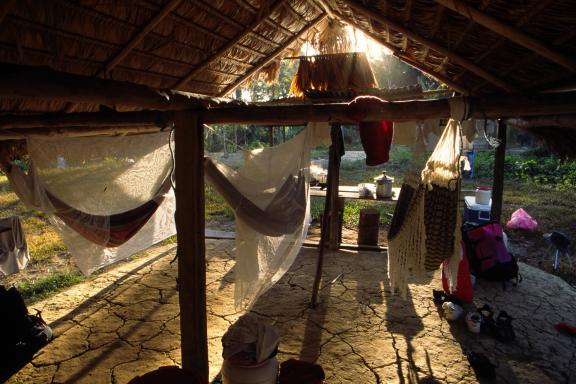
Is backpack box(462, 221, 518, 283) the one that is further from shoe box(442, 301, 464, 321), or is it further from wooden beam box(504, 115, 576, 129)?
wooden beam box(504, 115, 576, 129)

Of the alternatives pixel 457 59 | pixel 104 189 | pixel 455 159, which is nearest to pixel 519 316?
pixel 455 159

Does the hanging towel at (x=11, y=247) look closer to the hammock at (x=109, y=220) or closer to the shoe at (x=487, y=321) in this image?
the hammock at (x=109, y=220)

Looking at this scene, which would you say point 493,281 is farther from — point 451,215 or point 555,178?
point 555,178

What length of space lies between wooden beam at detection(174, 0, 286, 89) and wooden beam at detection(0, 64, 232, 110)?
3.22 feet

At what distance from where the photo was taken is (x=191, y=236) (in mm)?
2205

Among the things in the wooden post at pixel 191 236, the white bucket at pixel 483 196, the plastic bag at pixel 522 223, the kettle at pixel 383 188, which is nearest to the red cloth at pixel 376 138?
the wooden post at pixel 191 236

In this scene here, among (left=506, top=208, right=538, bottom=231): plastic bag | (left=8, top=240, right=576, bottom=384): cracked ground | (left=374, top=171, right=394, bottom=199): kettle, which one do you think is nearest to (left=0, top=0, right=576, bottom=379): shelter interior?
(left=8, top=240, right=576, bottom=384): cracked ground

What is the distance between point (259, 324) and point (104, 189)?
153 centimetres

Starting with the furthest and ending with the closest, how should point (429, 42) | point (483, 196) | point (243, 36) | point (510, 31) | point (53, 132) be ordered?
point (483, 196)
point (243, 36)
point (53, 132)
point (429, 42)
point (510, 31)

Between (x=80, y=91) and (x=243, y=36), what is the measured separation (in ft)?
5.55

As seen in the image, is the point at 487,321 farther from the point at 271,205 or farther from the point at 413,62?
the point at 413,62

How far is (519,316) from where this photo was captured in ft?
11.2

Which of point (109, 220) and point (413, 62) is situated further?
point (413, 62)

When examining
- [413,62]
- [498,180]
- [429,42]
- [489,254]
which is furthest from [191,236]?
[498,180]
